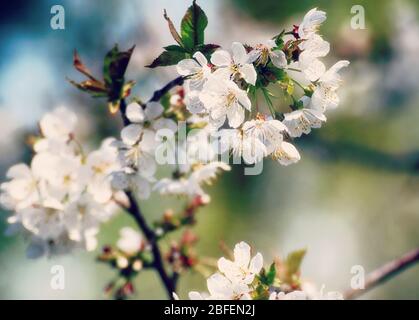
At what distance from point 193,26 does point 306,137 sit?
1858 mm

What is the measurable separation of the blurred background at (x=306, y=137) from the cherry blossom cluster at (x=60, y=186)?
1.14 m

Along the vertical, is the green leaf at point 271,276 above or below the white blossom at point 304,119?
below

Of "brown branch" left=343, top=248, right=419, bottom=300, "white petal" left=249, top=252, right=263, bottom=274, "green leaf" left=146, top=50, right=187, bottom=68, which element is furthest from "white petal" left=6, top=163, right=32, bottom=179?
"brown branch" left=343, top=248, right=419, bottom=300

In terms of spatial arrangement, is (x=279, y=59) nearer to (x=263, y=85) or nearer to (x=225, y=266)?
(x=263, y=85)

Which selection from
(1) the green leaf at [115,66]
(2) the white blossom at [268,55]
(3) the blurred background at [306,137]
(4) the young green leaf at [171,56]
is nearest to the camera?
(2) the white blossom at [268,55]

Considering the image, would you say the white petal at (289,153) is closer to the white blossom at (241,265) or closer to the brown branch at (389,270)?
the white blossom at (241,265)

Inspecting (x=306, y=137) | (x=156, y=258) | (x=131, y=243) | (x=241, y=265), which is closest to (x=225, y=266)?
(x=241, y=265)

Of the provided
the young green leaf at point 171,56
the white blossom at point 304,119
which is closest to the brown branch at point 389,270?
the white blossom at point 304,119

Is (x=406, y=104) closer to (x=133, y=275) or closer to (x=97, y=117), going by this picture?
(x=97, y=117)

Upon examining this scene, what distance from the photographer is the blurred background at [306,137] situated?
2969mm

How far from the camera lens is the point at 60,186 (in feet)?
5.20

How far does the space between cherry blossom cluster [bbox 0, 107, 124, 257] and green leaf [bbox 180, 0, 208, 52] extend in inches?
17.0

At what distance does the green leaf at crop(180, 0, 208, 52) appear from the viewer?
4.11ft
